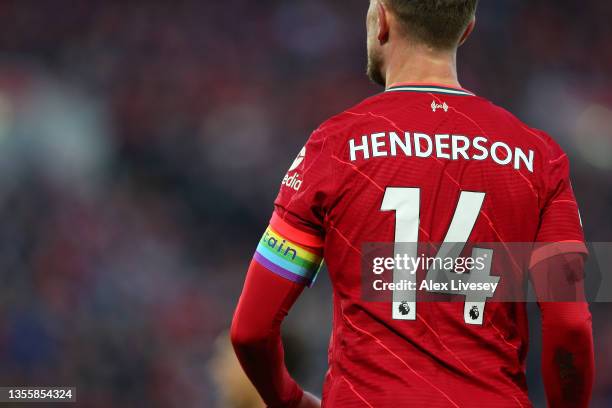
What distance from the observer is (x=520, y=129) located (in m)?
1.97

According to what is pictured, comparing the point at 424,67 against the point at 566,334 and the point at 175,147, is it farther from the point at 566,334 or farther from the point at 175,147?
the point at 175,147

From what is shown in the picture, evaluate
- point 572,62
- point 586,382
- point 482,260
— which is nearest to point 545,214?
point 482,260

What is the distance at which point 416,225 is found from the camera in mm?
1842

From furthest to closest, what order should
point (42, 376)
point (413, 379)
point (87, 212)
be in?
point (87, 212)
point (42, 376)
point (413, 379)

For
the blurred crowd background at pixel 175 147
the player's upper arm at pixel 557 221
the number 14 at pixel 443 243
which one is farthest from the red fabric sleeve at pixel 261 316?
the blurred crowd background at pixel 175 147

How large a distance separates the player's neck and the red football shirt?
8 centimetres

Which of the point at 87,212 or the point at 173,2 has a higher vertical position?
the point at 173,2

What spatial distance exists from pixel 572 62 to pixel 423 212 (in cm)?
791

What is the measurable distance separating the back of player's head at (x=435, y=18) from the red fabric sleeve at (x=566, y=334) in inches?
20.6

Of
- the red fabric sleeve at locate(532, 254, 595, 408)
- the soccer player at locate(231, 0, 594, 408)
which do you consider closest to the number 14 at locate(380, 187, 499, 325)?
the soccer player at locate(231, 0, 594, 408)

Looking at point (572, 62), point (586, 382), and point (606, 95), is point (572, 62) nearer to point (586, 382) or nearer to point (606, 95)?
point (606, 95)

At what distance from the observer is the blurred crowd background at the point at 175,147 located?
7352mm

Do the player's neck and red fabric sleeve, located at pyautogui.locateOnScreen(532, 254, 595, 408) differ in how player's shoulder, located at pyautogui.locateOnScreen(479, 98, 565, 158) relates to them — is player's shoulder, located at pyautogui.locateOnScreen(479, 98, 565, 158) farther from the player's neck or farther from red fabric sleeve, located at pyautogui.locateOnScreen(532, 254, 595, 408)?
red fabric sleeve, located at pyautogui.locateOnScreen(532, 254, 595, 408)

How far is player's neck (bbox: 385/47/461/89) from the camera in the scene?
78.7 inches
